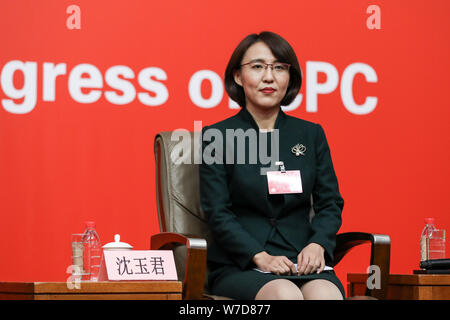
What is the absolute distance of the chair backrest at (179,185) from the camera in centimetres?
273

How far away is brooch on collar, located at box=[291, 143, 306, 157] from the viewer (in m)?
2.68

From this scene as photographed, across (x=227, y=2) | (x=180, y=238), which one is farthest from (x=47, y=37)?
(x=180, y=238)

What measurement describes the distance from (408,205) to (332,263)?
4.39 ft

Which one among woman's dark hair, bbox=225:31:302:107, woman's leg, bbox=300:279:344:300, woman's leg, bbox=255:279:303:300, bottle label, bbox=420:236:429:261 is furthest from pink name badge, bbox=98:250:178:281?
bottle label, bbox=420:236:429:261

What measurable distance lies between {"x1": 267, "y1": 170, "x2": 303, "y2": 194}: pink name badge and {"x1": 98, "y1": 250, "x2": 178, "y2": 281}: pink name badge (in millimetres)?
427

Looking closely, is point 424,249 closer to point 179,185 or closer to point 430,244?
point 430,244

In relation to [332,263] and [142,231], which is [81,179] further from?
[332,263]

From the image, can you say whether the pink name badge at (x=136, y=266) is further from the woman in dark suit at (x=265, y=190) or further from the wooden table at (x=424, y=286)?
the wooden table at (x=424, y=286)

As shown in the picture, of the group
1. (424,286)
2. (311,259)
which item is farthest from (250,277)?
(424,286)

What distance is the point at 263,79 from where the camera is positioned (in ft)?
8.79

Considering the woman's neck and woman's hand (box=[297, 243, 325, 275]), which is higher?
the woman's neck

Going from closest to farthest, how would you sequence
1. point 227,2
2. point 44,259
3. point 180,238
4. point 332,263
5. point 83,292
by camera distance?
point 83,292 < point 180,238 < point 332,263 < point 44,259 < point 227,2

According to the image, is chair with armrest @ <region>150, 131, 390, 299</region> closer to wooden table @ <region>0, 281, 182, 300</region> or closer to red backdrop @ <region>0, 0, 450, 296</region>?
wooden table @ <region>0, 281, 182, 300</region>

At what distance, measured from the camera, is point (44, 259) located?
135 inches
